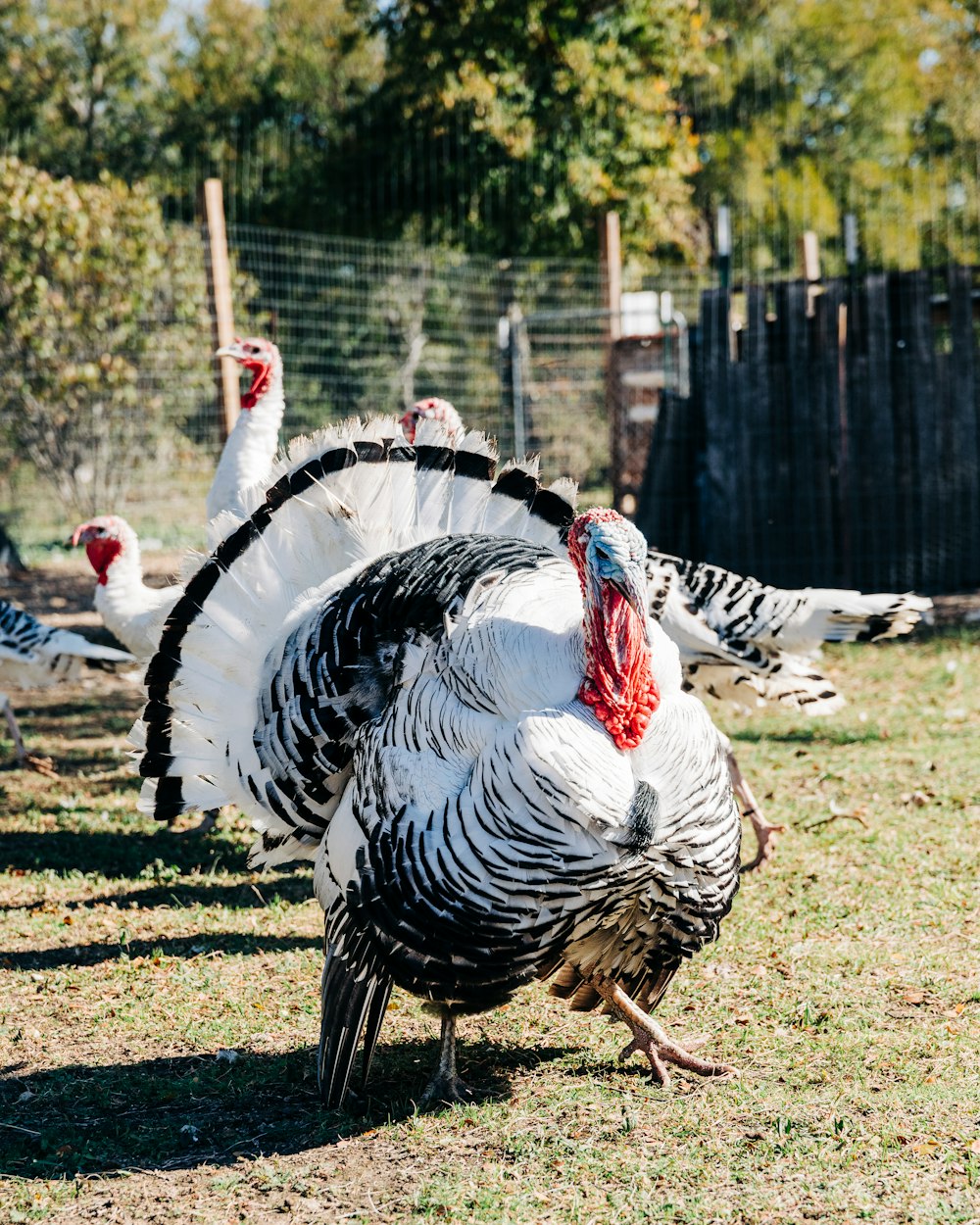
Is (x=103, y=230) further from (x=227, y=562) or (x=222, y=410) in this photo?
(x=227, y=562)

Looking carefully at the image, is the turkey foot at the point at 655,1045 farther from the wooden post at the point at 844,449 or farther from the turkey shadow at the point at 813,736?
the wooden post at the point at 844,449

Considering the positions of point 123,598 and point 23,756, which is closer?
point 123,598

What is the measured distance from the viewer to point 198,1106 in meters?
3.53

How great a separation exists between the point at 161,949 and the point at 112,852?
118 centimetres

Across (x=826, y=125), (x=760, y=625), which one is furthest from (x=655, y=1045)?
(x=826, y=125)

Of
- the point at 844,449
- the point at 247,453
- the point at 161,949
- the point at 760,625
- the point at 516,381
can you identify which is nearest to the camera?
the point at 161,949

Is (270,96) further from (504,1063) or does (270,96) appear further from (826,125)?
(504,1063)

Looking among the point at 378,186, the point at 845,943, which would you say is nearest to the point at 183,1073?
the point at 845,943

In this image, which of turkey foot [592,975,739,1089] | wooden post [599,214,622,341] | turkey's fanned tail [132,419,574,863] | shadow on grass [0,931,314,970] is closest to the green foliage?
wooden post [599,214,622,341]

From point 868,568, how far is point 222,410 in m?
5.19

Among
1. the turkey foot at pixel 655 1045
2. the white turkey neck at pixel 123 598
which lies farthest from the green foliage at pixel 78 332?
the turkey foot at pixel 655 1045

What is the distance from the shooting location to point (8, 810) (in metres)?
6.33

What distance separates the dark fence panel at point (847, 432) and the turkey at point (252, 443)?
5021 millimetres

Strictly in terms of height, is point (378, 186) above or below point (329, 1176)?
above
